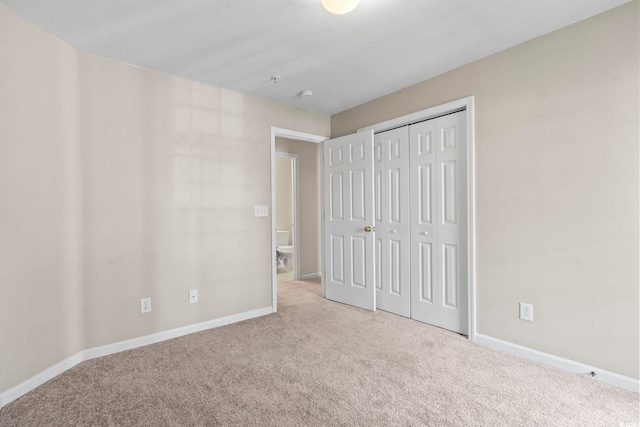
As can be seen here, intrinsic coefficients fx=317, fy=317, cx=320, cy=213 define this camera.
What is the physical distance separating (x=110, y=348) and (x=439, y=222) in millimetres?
2983

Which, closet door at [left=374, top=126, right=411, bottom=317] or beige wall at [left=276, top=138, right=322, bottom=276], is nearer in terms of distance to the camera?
closet door at [left=374, top=126, right=411, bottom=317]

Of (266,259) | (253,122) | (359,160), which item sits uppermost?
(253,122)

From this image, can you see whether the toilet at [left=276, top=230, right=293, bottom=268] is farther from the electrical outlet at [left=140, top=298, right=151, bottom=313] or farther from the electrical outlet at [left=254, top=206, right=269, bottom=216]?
the electrical outlet at [left=140, top=298, right=151, bottom=313]

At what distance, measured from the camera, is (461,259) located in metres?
2.80

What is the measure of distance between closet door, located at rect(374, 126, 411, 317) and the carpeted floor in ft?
2.02

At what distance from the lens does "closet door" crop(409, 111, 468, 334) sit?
280 centimetres

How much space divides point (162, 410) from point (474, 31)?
10.2 feet

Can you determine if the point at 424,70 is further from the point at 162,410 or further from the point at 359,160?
the point at 162,410

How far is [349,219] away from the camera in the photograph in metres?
3.73

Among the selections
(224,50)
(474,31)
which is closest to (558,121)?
(474,31)

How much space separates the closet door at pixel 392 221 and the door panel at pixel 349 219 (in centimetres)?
11

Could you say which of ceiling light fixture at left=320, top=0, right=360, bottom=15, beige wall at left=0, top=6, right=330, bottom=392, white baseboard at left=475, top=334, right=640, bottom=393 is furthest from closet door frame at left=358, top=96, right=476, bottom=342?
beige wall at left=0, top=6, right=330, bottom=392

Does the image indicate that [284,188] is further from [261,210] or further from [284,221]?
[261,210]

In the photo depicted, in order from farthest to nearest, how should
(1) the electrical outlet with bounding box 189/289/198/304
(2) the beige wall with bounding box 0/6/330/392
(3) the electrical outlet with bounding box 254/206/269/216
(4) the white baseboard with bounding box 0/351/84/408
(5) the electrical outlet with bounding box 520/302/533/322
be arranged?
(3) the electrical outlet with bounding box 254/206/269/216 → (1) the electrical outlet with bounding box 189/289/198/304 → (5) the electrical outlet with bounding box 520/302/533/322 → (2) the beige wall with bounding box 0/6/330/392 → (4) the white baseboard with bounding box 0/351/84/408
